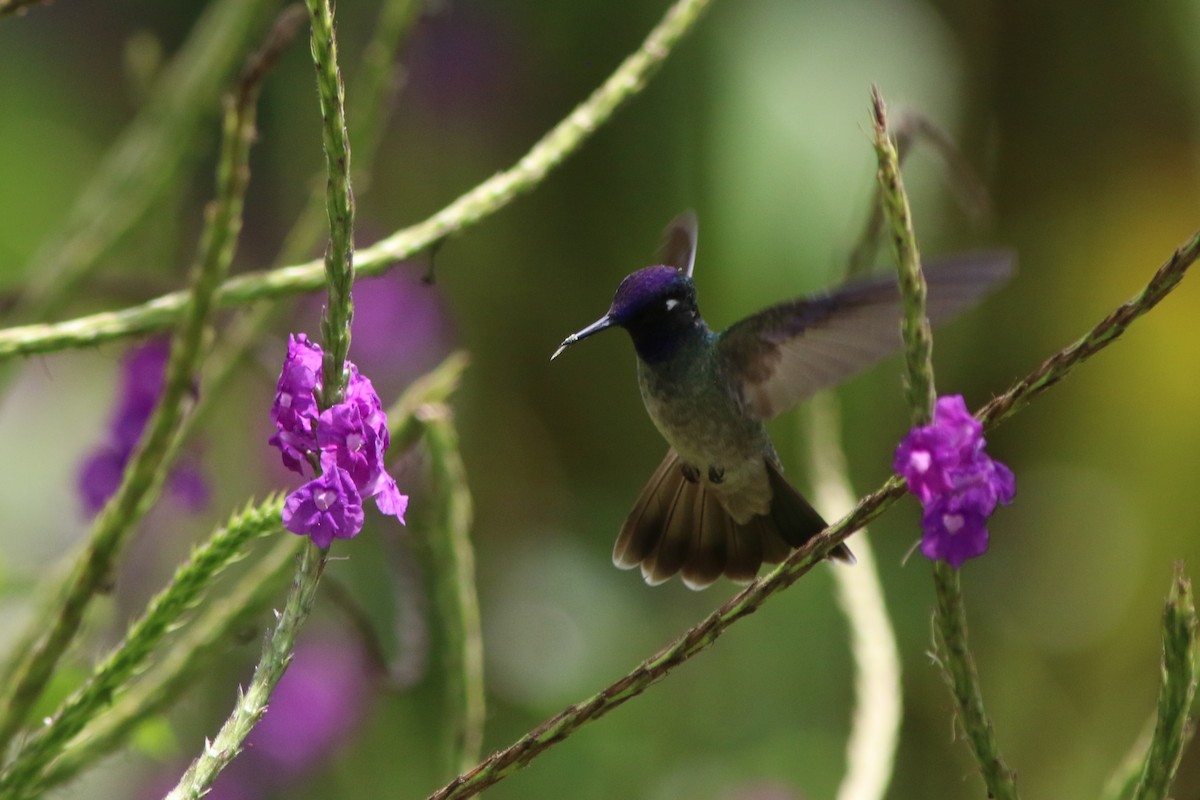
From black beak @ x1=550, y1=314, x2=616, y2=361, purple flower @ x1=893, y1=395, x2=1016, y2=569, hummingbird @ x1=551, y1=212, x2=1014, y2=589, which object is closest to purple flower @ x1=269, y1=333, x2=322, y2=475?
black beak @ x1=550, y1=314, x2=616, y2=361

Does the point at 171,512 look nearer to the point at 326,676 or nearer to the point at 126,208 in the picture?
the point at 326,676

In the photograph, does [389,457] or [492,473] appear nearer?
[389,457]

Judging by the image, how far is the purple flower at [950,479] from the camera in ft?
3.55

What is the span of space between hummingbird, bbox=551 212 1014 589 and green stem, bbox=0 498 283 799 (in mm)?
627

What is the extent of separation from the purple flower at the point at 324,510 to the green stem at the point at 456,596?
58 cm

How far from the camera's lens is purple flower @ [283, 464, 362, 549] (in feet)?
3.37

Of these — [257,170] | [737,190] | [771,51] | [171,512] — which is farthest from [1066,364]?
[257,170]

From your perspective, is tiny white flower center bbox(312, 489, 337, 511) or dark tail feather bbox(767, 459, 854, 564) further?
dark tail feather bbox(767, 459, 854, 564)

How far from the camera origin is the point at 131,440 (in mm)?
2092

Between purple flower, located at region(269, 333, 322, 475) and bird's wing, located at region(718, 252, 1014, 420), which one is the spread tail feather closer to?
bird's wing, located at region(718, 252, 1014, 420)

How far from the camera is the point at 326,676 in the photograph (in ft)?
12.8

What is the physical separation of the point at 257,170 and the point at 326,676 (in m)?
1.94

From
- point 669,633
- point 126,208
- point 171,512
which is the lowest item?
point 669,633

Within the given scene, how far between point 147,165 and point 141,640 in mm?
1061
